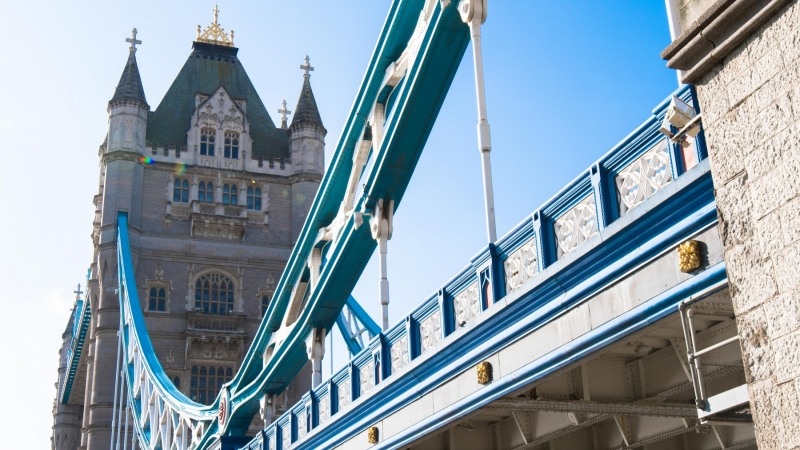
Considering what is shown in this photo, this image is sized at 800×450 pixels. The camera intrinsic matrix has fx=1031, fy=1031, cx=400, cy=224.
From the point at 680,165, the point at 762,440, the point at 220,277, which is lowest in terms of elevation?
the point at 762,440

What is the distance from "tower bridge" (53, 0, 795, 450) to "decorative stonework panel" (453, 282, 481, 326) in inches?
1.3

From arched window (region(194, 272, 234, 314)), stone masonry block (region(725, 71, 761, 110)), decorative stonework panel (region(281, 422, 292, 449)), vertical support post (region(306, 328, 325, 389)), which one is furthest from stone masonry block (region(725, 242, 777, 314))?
arched window (region(194, 272, 234, 314))

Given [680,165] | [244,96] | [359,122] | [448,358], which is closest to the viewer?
[680,165]

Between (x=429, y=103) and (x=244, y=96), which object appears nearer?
(x=429, y=103)

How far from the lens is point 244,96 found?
5434 centimetres

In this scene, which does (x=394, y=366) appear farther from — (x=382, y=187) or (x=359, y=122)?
(x=359, y=122)

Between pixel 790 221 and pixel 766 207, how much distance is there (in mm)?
227

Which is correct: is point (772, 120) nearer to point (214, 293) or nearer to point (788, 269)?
point (788, 269)

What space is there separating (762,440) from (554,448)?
28.9ft

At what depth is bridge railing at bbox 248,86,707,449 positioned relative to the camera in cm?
775

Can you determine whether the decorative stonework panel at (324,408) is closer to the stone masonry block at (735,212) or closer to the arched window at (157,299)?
the stone masonry block at (735,212)

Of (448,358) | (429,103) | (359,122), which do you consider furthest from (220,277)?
(448,358)

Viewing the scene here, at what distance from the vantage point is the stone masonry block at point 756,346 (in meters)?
5.80

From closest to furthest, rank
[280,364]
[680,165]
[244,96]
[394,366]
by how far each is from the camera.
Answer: [680,165]
[394,366]
[280,364]
[244,96]
